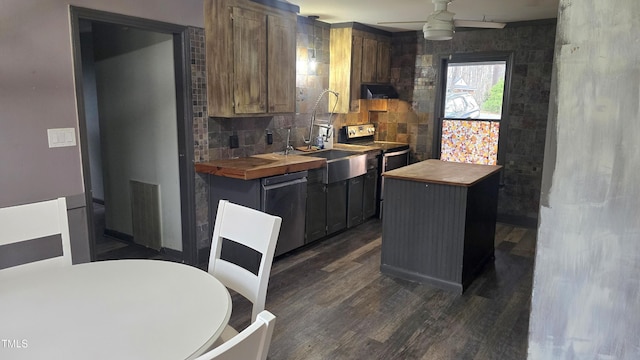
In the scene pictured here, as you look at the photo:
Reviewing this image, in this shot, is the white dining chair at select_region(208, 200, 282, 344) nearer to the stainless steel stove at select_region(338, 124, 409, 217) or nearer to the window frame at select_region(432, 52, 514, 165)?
the stainless steel stove at select_region(338, 124, 409, 217)

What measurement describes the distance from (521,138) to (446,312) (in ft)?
9.95

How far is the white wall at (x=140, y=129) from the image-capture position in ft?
12.4

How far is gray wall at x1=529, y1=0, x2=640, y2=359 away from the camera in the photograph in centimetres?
132

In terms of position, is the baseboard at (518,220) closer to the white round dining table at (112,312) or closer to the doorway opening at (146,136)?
the doorway opening at (146,136)

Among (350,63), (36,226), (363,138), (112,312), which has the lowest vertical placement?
(112,312)

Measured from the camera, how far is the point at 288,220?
396 centimetres

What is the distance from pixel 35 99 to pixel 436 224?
2814 millimetres

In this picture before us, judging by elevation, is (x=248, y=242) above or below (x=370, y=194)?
above

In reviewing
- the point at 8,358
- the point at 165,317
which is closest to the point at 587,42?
the point at 165,317

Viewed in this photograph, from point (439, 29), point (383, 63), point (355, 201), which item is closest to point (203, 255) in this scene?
point (355, 201)

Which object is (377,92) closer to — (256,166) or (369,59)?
(369,59)

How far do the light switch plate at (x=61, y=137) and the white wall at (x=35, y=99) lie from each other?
26 mm

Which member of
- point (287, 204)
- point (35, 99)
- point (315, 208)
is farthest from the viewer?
point (315, 208)

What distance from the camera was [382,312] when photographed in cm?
311
